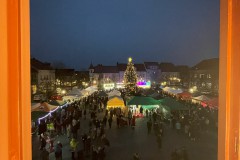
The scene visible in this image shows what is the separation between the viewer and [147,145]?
1380 cm

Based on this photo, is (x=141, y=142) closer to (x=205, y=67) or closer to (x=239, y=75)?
(x=239, y=75)

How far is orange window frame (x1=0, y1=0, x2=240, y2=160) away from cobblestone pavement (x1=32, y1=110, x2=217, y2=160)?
10.6 meters

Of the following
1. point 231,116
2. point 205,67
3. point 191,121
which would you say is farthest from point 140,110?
point 205,67

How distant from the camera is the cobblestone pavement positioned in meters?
12.0

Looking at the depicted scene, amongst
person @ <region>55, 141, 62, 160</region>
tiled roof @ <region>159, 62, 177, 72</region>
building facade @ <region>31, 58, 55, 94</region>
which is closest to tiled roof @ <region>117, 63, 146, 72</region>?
tiled roof @ <region>159, 62, 177, 72</region>

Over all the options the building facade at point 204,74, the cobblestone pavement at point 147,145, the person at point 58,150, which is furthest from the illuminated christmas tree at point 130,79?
the building facade at point 204,74

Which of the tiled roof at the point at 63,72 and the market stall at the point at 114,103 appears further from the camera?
the tiled roof at the point at 63,72

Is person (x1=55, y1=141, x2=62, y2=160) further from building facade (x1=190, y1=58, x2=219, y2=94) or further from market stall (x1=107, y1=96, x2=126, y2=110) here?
building facade (x1=190, y1=58, x2=219, y2=94)

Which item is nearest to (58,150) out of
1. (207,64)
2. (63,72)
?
(63,72)

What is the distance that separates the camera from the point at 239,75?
1.59 meters

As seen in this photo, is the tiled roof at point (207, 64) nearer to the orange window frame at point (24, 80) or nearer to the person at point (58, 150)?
the person at point (58, 150)

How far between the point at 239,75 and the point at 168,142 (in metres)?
13.4

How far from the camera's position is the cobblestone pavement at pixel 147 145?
12.0 m

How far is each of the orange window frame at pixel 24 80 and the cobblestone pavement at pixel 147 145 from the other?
10.6m
